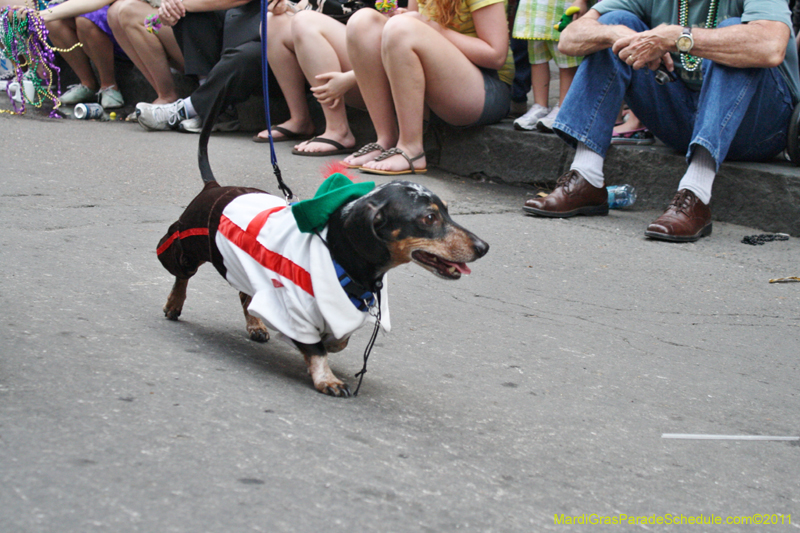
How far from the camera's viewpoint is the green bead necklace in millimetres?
3949

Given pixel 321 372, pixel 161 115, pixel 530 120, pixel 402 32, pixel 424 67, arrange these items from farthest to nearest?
pixel 161 115 → pixel 530 120 → pixel 424 67 → pixel 402 32 → pixel 321 372

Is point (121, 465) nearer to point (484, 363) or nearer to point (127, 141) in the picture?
point (484, 363)

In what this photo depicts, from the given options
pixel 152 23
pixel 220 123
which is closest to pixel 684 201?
pixel 220 123

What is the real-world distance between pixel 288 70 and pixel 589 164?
2.62 metres

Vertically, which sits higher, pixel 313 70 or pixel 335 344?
pixel 313 70

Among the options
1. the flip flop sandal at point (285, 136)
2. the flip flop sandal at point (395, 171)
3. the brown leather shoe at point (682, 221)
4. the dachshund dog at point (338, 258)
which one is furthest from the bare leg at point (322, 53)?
the dachshund dog at point (338, 258)

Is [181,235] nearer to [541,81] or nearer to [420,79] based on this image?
[420,79]

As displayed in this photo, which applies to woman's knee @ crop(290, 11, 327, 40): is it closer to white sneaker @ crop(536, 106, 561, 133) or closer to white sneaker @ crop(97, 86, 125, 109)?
white sneaker @ crop(536, 106, 561, 133)

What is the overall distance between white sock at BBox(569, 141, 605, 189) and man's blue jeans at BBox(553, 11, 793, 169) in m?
0.04

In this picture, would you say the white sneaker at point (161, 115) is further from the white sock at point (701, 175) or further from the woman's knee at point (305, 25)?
the white sock at point (701, 175)

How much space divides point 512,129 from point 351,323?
3.38m

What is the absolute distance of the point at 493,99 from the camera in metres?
5.03

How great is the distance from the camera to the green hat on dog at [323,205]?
1977 millimetres

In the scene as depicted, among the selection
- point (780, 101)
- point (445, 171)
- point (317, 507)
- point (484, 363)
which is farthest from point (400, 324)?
point (445, 171)
